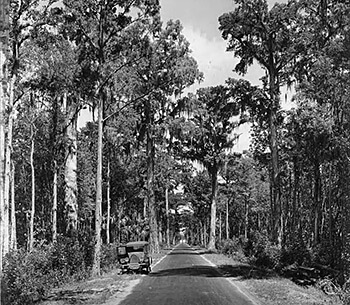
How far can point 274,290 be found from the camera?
53.4 feet

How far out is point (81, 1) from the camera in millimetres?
22812

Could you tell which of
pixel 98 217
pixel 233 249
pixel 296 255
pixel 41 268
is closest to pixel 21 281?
pixel 41 268

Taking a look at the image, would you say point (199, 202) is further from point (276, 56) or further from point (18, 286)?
point (18, 286)

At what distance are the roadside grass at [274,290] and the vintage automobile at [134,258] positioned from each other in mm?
3920

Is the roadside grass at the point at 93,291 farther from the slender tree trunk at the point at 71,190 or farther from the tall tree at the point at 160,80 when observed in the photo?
the tall tree at the point at 160,80

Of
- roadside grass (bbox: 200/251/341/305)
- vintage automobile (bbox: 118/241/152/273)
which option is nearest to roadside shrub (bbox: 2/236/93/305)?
vintage automobile (bbox: 118/241/152/273)

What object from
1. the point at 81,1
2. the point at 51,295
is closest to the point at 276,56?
the point at 81,1

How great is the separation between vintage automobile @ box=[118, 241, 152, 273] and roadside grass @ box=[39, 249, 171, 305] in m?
2.02

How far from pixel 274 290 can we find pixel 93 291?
5.76m

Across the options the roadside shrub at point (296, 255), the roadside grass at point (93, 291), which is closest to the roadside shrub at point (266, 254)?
the roadside shrub at point (296, 255)

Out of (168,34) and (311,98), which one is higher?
(168,34)

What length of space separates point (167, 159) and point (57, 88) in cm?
2385

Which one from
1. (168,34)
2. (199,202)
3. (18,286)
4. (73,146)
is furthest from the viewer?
(199,202)

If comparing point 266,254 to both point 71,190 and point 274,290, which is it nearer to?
point 274,290
